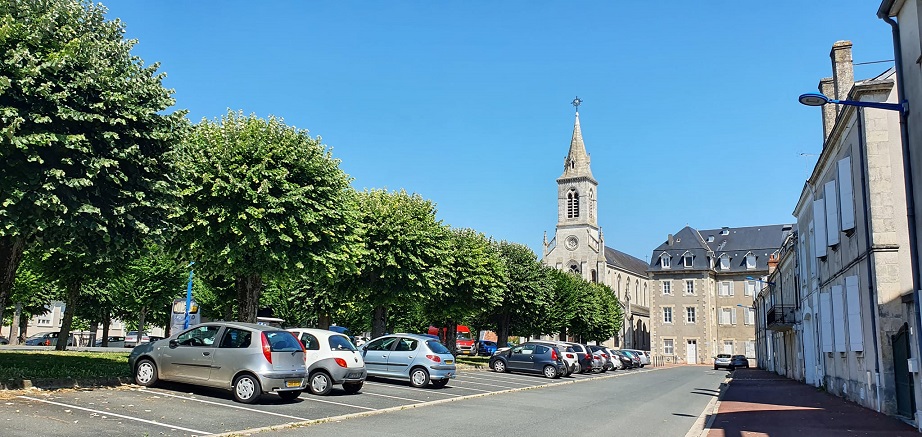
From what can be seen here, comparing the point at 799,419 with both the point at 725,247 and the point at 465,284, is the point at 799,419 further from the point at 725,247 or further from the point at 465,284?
the point at 725,247

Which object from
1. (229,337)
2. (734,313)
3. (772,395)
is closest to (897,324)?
(772,395)

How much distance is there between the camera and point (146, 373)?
49.1 ft

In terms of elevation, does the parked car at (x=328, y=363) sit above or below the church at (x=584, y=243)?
below

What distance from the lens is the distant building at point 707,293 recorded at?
83438 millimetres

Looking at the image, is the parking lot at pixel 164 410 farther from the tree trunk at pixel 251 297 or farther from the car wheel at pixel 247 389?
the tree trunk at pixel 251 297

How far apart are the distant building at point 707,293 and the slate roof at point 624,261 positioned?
660 inches

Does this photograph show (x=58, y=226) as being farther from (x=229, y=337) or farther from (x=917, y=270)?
(x=917, y=270)

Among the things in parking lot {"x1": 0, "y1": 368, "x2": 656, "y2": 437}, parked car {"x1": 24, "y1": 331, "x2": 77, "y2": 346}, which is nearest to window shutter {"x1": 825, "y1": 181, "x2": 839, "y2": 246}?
parking lot {"x1": 0, "y1": 368, "x2": 656, "y2": 437}

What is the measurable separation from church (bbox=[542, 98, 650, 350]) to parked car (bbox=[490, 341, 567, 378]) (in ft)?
218

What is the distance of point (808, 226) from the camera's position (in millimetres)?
28094

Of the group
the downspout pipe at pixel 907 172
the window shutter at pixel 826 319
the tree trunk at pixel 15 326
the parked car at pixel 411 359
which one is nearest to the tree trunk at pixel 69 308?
the parked car at pixel 411 359

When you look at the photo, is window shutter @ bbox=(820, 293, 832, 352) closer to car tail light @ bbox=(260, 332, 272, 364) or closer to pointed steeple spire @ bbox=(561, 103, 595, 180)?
car tail light @ bbox=(260, 332, 272, 364)

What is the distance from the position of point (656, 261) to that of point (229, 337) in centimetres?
8086

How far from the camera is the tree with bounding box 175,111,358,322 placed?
19.9 metres
